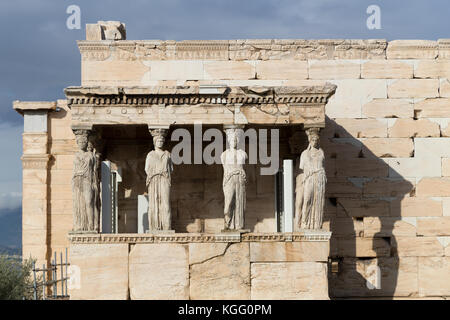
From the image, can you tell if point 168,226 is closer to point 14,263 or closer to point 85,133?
point 85,133

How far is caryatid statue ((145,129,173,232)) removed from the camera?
11.8 metres

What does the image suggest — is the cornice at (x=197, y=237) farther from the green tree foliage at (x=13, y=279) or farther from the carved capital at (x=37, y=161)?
the carved capital at (x=37, y=161)

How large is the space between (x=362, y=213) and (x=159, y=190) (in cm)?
435

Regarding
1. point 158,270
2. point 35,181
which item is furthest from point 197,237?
point 35,181

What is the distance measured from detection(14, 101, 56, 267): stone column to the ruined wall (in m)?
0.18

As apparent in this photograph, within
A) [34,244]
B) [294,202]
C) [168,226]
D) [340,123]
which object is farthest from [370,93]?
[34,244]

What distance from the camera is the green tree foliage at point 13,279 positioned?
12.6 m

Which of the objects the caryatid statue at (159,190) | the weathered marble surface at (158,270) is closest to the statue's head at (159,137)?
the caryatid statue at (159,190)

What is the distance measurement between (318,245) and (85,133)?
4.14 metres

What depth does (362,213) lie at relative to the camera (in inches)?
558

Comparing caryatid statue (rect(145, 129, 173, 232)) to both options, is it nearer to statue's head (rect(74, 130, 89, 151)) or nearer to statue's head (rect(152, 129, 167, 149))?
statue's head (rect(152, 129, 167, 149))

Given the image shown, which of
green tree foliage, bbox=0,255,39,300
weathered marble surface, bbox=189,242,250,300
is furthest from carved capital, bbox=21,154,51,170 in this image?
weathered marble surface, bbox=189,242,250,300

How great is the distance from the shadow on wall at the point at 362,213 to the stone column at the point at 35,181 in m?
5.37

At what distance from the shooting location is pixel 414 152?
14.4 m
